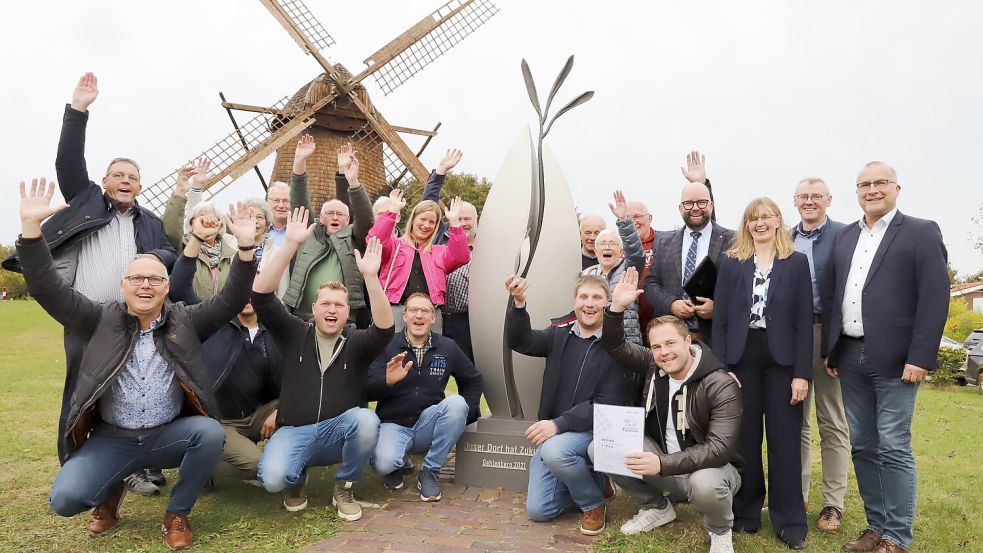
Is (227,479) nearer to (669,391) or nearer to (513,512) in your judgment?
(513,512)

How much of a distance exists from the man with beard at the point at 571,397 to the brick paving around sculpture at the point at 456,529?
154 mm

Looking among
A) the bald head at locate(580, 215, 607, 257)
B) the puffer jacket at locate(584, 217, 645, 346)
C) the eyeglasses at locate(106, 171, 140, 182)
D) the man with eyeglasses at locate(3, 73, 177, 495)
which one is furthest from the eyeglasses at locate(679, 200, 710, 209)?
the eyeglasses at locate(106, 171, 140, 182)

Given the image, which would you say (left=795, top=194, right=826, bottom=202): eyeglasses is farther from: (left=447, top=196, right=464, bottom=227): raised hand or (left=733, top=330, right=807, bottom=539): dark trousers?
(left=447, top=196, right=464, bottom=227): raised hand

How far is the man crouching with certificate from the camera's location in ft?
11.4

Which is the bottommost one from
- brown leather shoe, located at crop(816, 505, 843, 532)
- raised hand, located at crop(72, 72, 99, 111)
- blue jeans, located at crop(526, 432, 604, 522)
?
brown leather shoe, located at crop(816, 505, 843, 532)

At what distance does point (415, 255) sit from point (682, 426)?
241cm

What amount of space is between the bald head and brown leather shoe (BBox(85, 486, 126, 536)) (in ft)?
12.1

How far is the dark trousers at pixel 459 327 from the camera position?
18.9 feet

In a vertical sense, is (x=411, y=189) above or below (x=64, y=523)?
above

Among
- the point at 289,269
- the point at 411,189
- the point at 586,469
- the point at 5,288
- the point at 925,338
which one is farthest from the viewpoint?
the point at 5,288

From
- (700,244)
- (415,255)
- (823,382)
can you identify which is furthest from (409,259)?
(823,382)

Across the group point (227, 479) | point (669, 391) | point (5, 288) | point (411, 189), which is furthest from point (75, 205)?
point (5, 288)

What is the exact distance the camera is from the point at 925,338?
344 cm

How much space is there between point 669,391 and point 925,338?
4.26 ft
